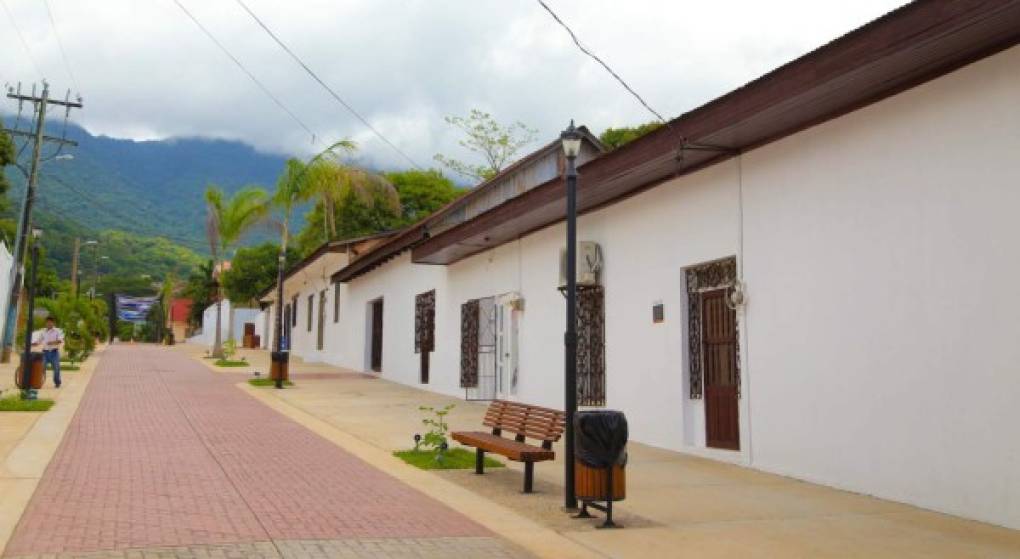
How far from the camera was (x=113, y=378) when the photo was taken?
20.8m

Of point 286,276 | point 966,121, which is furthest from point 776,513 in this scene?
point 286,276

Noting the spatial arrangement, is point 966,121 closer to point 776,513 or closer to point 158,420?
point 776,513

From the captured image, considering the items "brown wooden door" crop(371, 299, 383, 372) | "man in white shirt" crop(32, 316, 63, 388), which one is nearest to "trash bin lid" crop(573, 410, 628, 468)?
"man in white shirt" crop(32, 316, 63, 388)

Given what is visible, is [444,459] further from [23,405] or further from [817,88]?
[23,405]

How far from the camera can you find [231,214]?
3047cm

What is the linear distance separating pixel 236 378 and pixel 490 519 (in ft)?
54.5

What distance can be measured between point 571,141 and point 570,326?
1711 millimetres

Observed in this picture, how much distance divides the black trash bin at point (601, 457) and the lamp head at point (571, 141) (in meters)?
2.44

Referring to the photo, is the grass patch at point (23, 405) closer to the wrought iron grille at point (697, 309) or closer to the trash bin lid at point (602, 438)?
the wrought iron grille at point (697, 309)

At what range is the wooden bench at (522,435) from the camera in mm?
8094

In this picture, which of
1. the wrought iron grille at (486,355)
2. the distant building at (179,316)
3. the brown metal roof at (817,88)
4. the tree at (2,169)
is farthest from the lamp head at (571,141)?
the distant building at (179,316)

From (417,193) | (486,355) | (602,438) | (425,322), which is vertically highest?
(417,193)

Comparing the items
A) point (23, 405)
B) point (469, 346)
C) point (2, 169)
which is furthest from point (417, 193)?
point (23, 405)

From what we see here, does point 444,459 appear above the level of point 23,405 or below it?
below
